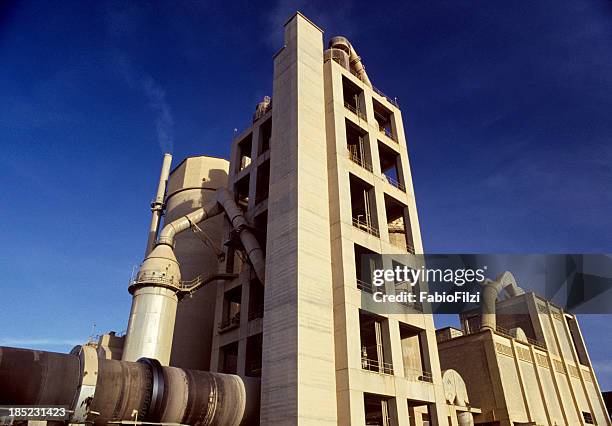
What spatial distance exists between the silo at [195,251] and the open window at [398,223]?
11946 millimetres

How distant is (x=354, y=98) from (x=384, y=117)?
135 inches

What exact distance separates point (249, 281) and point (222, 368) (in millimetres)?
5716

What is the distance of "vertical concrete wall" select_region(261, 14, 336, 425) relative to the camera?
18.5 meters

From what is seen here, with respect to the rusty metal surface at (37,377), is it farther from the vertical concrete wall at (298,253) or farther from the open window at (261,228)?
the open window at (261,228)

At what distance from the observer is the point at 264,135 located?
3319cm

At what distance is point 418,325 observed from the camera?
2438 centimetres

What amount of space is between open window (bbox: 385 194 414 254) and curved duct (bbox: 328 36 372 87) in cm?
1017

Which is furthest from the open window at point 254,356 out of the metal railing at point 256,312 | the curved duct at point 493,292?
the curved duct at point 493,292

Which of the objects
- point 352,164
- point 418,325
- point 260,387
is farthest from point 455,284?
point 260,387

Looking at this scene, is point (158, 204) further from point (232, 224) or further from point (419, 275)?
point (419, 275)

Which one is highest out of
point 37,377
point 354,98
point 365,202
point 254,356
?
point 354,98

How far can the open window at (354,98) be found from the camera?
30.3 metres

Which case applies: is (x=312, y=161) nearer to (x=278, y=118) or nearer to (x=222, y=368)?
(x=278, y=118)

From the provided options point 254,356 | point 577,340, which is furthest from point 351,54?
→ point 577,340
